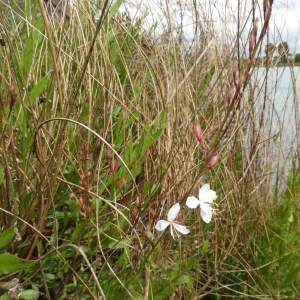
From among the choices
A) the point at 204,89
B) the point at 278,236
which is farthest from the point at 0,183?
the point at 204,89

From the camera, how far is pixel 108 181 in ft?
3.52

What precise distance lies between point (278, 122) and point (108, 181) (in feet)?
2.77

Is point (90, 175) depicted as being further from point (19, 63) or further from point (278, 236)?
point (278, 236)

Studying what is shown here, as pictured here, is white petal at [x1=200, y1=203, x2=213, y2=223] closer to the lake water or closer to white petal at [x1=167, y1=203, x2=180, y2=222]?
white petal at [x1=167, y1=203, x2=180, y2=222]

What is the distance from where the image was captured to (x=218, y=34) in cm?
176

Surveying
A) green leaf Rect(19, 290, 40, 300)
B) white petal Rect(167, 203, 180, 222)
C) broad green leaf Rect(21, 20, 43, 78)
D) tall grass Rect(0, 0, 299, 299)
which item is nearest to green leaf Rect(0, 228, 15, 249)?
tall grass Rect(0, 0, 299, 299)

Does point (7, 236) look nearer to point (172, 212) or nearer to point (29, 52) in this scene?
point (172, 212)

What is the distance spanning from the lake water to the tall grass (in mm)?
104

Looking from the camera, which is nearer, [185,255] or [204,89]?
[185,255]

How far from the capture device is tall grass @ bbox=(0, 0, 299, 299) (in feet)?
2.90

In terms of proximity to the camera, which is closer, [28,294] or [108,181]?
[28,294]

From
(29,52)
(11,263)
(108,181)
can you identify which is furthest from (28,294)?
(29,52)

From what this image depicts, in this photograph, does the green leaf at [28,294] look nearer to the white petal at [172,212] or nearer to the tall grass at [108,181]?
the tall grass at [108,181]

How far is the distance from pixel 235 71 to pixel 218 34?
1029 millimetres
